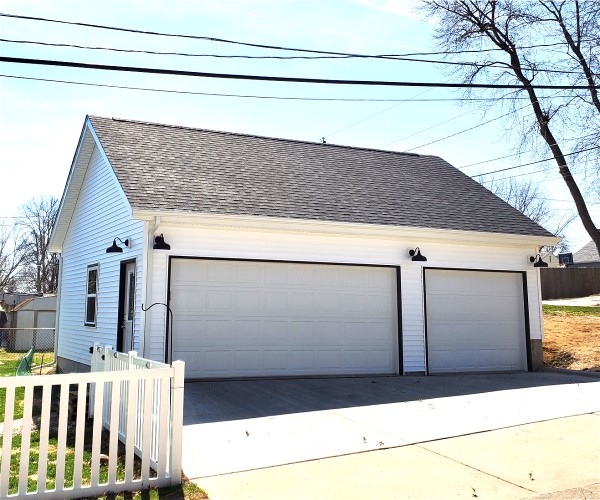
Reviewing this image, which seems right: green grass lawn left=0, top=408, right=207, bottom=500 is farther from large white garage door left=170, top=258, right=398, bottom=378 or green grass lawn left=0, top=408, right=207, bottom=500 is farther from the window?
the window

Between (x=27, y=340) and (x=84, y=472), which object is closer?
(x=84, y=472)

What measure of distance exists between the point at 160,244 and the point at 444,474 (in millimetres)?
6306

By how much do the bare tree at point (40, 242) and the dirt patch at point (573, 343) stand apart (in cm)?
4107

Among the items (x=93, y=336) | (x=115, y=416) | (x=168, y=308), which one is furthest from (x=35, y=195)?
(x=115, y=416)

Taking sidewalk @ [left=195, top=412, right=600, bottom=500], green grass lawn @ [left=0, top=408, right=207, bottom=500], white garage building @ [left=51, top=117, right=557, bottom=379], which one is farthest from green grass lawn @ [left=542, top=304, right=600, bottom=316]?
green grass lawn @ [left=0, top=408, right=207, bottom=500]

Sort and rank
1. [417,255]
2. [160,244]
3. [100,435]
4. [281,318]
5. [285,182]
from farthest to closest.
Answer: [285,182] < [417,255] < [281,318] < [160,244] < [100,435]

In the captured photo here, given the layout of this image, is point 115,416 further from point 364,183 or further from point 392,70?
point 364,183

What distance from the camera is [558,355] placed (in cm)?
1379

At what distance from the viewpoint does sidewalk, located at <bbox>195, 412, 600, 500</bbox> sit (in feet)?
14.2

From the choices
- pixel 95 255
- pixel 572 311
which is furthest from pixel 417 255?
pixel 572 311

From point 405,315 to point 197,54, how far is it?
661 cm

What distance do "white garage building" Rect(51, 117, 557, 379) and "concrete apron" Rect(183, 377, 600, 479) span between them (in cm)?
318

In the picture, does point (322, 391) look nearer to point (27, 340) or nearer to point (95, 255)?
point (95, 255)

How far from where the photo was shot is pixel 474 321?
1242 cm
